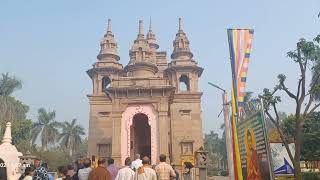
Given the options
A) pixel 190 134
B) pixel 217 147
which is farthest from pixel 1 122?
pixel 217 147

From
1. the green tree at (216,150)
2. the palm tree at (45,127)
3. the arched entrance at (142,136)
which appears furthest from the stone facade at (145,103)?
the green tree at (216,150)

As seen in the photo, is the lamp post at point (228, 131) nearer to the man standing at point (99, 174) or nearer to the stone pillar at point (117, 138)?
the man standing at point (99, 174)

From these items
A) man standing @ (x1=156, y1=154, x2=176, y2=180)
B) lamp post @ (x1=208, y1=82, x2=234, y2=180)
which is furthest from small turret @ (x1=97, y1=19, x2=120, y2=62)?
man standing @ (x1=156, y1=154, x2=176, y2=180)

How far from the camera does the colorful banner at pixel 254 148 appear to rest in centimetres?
716

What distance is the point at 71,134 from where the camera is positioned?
6312 cm

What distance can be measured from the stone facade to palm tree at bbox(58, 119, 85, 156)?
20.5 meters

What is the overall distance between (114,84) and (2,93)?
23941mm

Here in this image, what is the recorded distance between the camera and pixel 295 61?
22.2 meters

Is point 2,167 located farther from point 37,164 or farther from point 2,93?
point 2,93

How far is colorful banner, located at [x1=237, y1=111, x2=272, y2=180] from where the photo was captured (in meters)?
7.16

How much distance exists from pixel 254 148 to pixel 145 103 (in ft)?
73.3

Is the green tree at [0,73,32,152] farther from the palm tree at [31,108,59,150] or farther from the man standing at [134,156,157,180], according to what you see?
the man standing at [134,156,157,180]

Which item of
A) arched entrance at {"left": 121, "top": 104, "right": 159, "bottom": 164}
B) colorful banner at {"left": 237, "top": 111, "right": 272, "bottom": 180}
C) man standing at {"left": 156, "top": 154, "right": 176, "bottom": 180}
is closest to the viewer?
colorful banner at {"left": 237, "top": 111, "right": 272, "bottom": 180}

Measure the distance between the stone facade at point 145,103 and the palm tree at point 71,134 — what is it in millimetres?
20475
